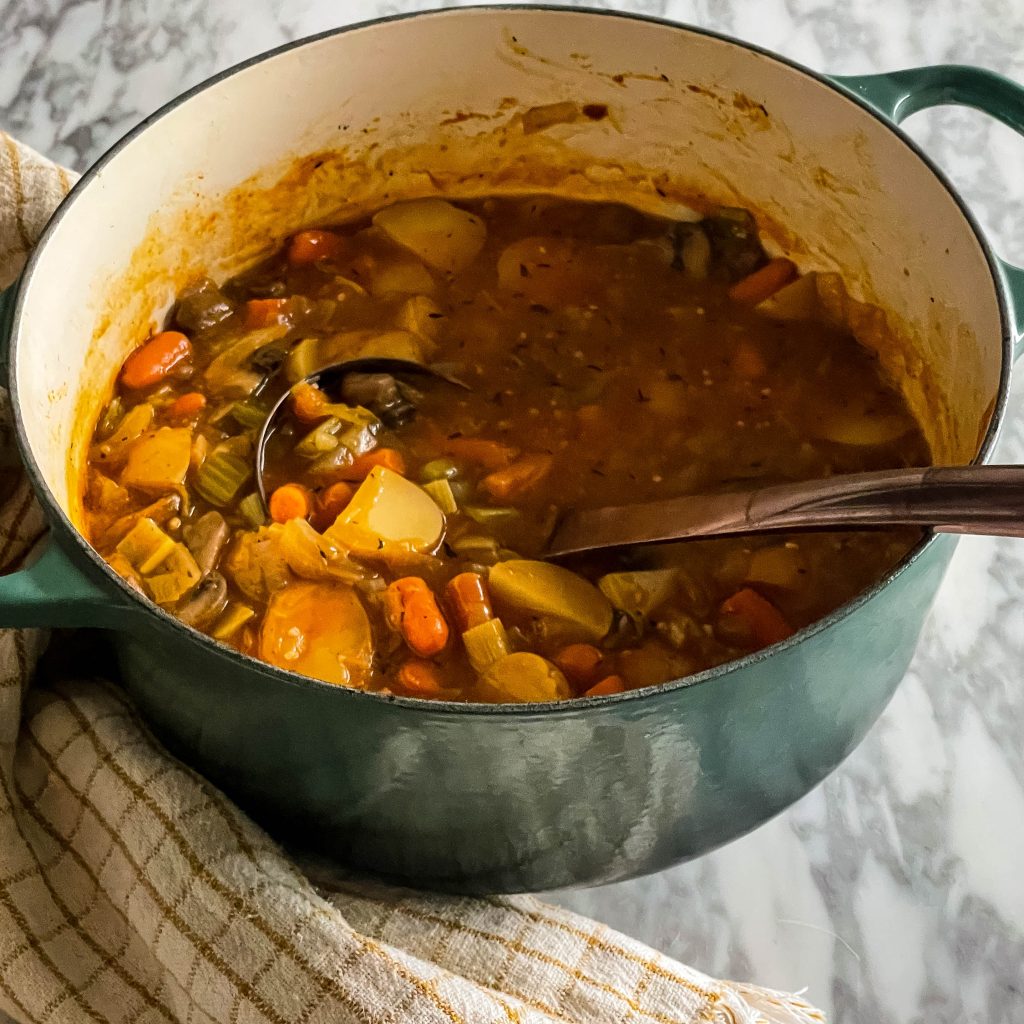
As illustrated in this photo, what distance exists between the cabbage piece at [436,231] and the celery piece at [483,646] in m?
0.64

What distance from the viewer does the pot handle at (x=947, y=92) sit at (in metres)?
1.42

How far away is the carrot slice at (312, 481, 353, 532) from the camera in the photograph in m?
1.57

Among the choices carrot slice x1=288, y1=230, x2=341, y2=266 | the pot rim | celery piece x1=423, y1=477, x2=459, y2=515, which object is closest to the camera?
the pot rim

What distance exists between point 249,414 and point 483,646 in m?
0.47

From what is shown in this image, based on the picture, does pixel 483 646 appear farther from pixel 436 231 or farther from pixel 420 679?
pixel 436 231

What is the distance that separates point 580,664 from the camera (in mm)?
1412

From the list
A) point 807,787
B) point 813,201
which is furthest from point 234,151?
point 807,787

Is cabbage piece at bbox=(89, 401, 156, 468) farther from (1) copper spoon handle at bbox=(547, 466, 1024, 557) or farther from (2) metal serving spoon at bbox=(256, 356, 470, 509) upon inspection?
(1) copper spoon handle at bbox=(547, 466, 1024, 557)

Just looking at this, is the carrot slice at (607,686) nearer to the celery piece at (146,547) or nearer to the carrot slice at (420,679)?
the carrot slice at (420,679)

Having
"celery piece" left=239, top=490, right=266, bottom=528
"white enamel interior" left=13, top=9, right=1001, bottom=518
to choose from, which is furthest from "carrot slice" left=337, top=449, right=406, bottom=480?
"white enamel interior" left=13, top=9, right=1001, bottom=518

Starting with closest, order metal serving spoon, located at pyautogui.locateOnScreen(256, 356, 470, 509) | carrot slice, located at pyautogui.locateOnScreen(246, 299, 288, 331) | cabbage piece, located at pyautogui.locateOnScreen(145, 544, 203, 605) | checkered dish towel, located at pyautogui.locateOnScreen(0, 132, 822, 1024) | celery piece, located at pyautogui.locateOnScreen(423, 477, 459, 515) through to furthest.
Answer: checkered dish towel, located at pyautogui.locateOnScreen(0, 132, 822, 1024) → cabbage piece, located at pyautogui.locateOnScreen(145, 544, 203, 605) → celery piece, located at pyautogui.locateOnScreen(423, 477, 459, 515) → metal serving spoon, located at pyautogui.locateOnScreen(256, 356, 470, 509) → carrot slice, located at pyautogui.locateOnScreen(246, 299, 288, 331)

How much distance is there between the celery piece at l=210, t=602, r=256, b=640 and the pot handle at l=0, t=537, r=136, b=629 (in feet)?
0.98

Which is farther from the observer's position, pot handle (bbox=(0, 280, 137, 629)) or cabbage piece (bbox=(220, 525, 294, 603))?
cabbage piece (bbox=(220, 525, 294, 603))

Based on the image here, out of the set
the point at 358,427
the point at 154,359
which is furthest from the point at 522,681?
the point at 154,359
